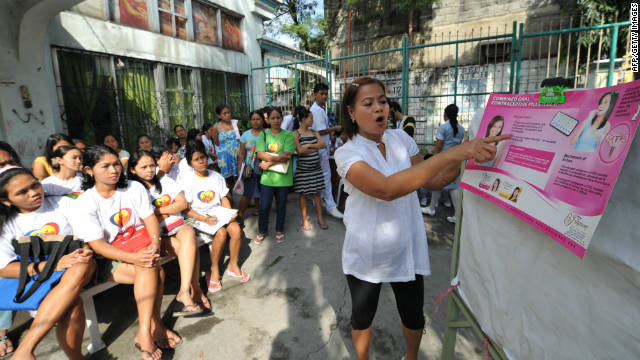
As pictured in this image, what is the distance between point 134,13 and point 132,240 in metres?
6.41

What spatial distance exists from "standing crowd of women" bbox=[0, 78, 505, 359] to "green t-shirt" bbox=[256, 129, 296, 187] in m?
0.01

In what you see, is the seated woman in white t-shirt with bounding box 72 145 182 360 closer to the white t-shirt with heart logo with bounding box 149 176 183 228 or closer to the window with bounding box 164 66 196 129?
the white t-shirt with heart logo with bounding box 149 176 183 228

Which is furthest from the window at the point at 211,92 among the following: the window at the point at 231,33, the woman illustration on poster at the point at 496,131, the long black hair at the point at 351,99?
the woman illustration on poster at the point at 496,131

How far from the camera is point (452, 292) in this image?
165 centimetres

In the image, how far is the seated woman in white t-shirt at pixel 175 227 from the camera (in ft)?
8.71

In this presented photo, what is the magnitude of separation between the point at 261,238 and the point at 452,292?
2846 millimetres

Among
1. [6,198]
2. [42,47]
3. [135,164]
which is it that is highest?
A: [42,47]

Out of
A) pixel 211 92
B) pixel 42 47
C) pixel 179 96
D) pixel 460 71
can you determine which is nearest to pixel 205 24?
pixel 211 92

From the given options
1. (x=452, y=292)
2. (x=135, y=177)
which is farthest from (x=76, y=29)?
(x=452, y=292)

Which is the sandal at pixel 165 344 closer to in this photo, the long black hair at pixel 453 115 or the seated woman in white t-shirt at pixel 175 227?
the seated woman in white t-shirt at pixel 175 227

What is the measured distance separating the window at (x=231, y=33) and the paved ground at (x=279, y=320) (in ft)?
25.1

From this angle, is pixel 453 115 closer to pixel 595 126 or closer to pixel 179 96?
pixel 595 126

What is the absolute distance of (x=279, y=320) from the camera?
8.51 feet

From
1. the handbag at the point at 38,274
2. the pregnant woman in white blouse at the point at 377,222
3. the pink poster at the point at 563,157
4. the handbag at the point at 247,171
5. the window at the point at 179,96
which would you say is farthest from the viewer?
the window at the point at 179,96
